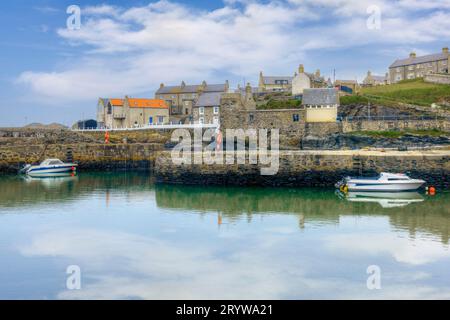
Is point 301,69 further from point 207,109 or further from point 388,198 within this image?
point 388,198

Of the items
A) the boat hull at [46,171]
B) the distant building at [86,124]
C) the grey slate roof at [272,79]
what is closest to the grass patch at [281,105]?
the boat hull at [46,171]

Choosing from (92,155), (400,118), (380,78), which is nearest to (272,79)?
(380,78)

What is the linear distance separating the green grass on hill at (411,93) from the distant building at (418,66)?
17.7 ft

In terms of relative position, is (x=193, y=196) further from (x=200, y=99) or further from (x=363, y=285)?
(x=200, y=99)

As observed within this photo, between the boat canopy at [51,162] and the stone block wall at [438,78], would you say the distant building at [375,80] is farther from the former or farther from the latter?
the boat canopy at [51,162]

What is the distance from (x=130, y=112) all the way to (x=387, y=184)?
3488cm

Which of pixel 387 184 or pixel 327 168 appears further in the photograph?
pixel 327 168

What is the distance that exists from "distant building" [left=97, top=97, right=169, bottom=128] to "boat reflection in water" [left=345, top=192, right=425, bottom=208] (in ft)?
110

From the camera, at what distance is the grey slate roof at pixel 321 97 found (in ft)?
106

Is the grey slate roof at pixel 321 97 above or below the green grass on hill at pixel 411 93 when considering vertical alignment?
below

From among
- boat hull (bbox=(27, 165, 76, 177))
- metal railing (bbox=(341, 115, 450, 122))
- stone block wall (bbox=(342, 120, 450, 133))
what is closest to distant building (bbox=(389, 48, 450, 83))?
metal railing (bbox=(341, 115, 450, 122))

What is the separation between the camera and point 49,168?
3356cm
